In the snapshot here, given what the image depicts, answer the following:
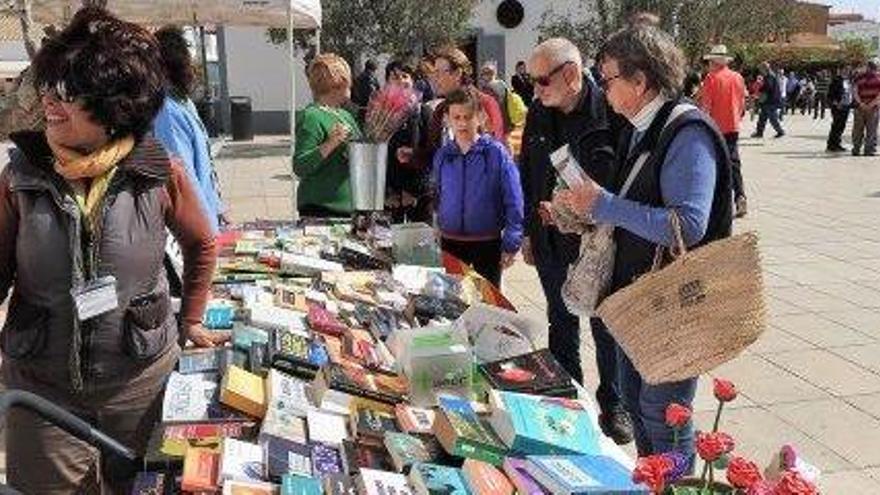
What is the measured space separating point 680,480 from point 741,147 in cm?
1692

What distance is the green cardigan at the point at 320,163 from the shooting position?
4.73m

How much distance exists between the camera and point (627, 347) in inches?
100

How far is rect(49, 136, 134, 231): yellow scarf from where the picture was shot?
86.7 inches

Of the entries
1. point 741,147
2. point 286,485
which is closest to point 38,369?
point 286,485

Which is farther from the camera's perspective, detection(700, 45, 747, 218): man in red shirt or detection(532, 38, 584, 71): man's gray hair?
detection(700, 45, 747, 218): man in red shirt

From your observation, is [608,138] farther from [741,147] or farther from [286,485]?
[741,147]

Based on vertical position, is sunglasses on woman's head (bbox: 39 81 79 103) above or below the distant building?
below

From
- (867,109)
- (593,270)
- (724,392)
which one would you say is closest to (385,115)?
(593,270)

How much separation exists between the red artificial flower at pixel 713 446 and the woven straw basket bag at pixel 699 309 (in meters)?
0.85

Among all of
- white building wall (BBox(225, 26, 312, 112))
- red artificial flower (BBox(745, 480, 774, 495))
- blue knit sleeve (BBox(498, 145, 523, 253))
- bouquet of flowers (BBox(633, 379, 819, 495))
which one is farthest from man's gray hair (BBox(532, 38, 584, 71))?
A: white building wall (BBox(225, 26, 312, 112))

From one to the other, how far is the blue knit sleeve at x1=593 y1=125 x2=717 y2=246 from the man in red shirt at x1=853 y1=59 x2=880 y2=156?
1341 cm

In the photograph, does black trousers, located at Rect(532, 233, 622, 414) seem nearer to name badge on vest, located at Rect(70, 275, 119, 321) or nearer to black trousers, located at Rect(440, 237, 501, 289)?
black trousers, located at Rect(440, 237, 501, 289)

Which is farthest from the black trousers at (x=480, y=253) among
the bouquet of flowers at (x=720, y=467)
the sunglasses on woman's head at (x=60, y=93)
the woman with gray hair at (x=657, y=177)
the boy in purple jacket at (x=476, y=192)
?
the bouquet of flowers at (x=720, y=467)

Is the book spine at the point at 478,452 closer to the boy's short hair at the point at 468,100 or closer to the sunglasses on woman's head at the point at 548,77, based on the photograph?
the sunglasses on woman's head at the point at 548,77
